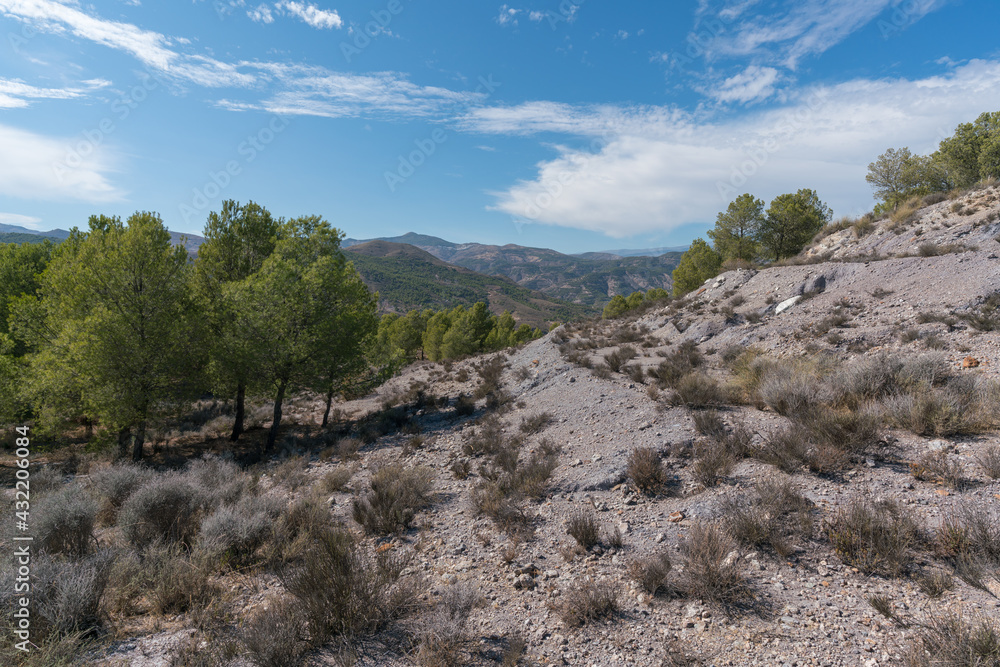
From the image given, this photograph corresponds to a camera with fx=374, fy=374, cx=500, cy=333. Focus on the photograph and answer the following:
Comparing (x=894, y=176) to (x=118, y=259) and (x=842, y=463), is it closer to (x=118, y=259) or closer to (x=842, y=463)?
(x=842, y=463)

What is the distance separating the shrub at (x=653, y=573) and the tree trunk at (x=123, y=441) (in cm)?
1708

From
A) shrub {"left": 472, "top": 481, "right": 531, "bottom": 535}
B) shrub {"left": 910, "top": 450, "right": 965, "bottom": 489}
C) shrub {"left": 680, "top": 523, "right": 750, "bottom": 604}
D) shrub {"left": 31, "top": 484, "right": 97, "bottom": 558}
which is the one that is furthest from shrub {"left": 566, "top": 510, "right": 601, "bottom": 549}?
shrub {"left": 31, "top": 484, "right": 97, "bottom": 558}

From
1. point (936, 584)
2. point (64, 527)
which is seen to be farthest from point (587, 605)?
point (64, 527)

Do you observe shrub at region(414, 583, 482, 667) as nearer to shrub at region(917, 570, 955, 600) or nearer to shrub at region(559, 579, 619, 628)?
shrub at region(559, 579, 619, 628)

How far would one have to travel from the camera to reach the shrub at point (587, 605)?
4062 millimetres

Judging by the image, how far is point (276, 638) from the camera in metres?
3.58

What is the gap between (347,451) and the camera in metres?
12.3

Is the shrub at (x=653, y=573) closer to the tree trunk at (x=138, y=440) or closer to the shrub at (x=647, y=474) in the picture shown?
the shrub at (x=647, y=474)

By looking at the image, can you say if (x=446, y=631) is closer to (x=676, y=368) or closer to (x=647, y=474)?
(x=647, y=474)

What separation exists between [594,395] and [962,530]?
8044 millimetres

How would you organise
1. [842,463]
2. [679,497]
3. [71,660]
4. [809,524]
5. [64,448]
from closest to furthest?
[71,660] → [809,524] → [842,463] → [679,497] → [64,448]

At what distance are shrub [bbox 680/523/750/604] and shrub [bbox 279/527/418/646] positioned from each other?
10.6 feet

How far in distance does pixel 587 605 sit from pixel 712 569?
4.66ft

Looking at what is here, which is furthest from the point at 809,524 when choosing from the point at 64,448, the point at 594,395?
the point at 64,448
